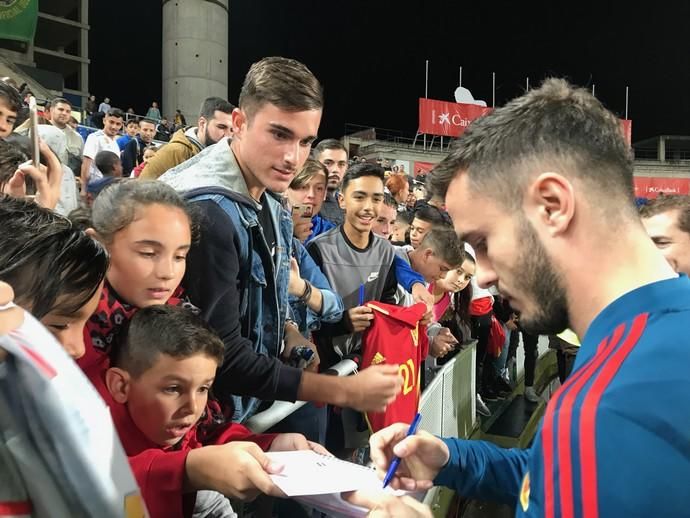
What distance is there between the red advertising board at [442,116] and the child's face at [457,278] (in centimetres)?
2802

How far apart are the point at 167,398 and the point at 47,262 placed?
58cm

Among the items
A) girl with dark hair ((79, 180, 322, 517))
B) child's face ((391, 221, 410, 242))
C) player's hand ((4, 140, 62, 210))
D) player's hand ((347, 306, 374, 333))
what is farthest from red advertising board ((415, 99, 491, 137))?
girl with dark hair ((79, 180, 322, 517))

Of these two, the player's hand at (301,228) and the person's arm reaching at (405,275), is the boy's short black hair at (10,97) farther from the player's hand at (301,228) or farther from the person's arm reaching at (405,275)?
the person's arm reaching at (405,275)

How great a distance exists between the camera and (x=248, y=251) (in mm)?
1781

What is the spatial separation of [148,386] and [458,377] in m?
2.69

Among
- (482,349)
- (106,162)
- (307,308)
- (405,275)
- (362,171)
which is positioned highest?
(106,162)

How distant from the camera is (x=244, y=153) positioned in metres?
1.93

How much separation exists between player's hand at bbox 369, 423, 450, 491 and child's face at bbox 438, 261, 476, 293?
7.83 ft

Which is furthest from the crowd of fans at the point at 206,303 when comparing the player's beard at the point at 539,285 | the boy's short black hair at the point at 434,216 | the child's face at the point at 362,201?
the boy's short black hair at the point at 434,216

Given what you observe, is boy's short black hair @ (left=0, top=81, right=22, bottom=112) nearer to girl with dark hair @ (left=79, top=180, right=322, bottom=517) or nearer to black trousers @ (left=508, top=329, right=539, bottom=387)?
girl with dark hair @ (left=79, top=180, right=322, bottom=517)

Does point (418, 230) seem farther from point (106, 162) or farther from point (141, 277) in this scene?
point (106, 162)

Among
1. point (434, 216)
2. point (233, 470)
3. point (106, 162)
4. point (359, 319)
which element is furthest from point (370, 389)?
point (106, 162)

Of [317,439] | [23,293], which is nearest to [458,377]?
[317,439]

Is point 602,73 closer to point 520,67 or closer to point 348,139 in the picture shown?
point 520,67
